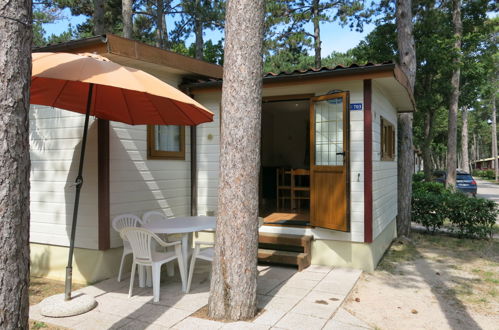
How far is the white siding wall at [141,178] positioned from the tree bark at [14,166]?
2.98 m

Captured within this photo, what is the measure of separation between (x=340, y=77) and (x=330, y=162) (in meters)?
1.22

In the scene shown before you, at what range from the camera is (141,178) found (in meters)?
5.53

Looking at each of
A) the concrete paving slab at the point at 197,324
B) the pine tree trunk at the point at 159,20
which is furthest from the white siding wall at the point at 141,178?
the pine tree trunk at the point at 159,20

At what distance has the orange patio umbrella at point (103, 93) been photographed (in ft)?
10.9

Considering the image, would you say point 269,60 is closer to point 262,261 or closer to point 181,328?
point 262,261

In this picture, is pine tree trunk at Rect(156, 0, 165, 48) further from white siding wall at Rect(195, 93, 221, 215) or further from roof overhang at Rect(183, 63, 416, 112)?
roof overhang at Rect(183, 63, 416, 112)

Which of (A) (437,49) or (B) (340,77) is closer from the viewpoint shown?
(B) (340,77)

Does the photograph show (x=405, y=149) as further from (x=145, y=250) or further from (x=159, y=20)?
(x=159, y=20)

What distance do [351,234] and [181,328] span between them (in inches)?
117

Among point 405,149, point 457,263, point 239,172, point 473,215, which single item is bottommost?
point 457,263

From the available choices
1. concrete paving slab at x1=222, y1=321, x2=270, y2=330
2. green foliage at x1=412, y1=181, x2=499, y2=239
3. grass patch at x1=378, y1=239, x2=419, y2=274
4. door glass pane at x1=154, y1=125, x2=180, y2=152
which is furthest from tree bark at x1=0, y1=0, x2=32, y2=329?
green foliage at x1=412, y1=181, x2=499, y2=239

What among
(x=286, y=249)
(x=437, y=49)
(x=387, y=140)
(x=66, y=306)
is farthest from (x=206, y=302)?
(x=437, y=49)

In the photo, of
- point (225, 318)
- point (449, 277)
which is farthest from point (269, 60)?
point (225, 318)

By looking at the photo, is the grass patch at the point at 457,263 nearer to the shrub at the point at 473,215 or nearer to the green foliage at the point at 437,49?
the shrub at the point at 473,215
